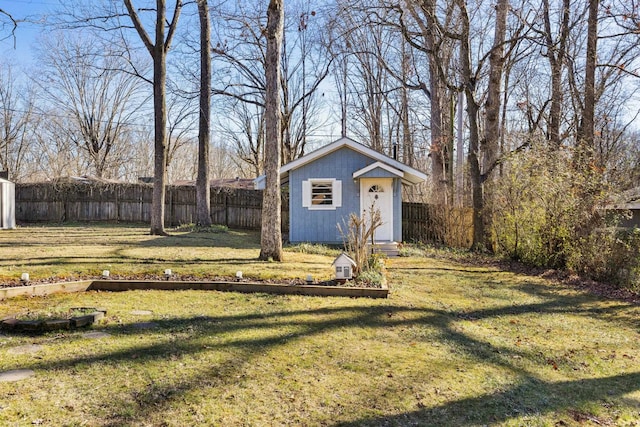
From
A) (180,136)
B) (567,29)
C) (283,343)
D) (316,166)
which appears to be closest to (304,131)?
(180,136)

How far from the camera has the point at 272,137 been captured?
8.56 metres

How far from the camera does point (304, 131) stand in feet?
85.9

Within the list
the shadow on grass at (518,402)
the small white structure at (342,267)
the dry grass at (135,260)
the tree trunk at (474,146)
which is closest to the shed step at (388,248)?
the tree trunk at (474,146)

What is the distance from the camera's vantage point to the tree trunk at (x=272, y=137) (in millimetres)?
8445

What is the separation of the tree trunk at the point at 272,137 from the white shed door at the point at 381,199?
208 inches

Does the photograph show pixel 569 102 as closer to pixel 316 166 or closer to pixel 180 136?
pixel 316 166

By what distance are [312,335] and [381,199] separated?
9408 mm

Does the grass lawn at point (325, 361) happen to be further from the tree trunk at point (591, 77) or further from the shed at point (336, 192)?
the shed at point (336, 192)

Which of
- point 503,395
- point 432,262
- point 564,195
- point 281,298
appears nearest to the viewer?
point 503,395

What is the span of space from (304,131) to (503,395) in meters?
23.8

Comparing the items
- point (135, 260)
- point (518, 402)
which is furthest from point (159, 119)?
point (518, 402)

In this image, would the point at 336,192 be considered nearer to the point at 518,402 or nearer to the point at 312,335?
the point at 312,335

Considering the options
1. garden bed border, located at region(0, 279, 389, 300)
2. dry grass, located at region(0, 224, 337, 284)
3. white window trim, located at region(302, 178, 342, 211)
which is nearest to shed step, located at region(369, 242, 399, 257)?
white window trim, located at region(302, 178, 342, 211)

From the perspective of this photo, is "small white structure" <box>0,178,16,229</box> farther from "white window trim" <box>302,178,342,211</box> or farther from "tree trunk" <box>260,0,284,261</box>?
"tree trunk" <box>260,0,284,261</box>
